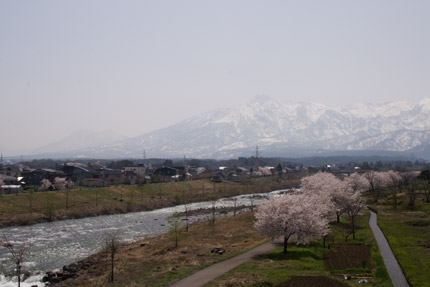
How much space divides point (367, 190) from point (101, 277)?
8838 centimetres

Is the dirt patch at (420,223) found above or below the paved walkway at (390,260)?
below

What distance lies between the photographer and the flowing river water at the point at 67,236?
3203 centimetres

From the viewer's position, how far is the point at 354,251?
33250 mm

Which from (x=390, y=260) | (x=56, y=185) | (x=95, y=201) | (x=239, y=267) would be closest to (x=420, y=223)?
(x=390, y=260)

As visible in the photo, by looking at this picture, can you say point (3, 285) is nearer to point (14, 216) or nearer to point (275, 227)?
point (275, 227)

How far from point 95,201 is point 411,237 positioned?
51139mm

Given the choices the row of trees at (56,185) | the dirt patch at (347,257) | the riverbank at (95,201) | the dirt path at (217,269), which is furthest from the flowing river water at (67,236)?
the row of trees at (56,185)

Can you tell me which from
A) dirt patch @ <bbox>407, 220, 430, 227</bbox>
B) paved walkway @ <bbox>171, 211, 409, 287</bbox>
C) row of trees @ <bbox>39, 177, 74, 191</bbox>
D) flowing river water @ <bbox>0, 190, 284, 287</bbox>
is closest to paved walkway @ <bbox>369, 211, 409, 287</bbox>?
paved walkway @ <bbox>171, 211, 409, 287</bbox>

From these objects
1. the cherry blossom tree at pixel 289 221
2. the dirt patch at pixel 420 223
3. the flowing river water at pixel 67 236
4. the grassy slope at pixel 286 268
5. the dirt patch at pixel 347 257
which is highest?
the cherry blossom tree at pixel 289 221

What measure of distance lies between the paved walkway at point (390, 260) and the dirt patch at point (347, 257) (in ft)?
3.96

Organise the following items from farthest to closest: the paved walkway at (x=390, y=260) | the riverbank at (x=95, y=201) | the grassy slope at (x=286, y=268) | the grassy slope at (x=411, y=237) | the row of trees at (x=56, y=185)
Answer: the row of trees at (x=56, y=185), the riverbank at (x=95, y=201), the grassy slope at (x=411, y=237), the paved walkway at (x=390, y=260), the grassy slope at (x=286, y=268)

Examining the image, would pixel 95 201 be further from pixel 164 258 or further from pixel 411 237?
pixel 411 237

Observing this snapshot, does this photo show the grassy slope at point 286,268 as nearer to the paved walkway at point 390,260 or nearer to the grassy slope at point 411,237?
the paved walkway at point 390,260

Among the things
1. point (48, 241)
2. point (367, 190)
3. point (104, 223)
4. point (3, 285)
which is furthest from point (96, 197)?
point (367, 190)
